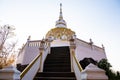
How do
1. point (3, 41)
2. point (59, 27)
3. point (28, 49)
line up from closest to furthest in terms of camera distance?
point (3, 41), point (28, 49), point (59, 27)

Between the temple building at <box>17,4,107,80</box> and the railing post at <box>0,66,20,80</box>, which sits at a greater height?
the temple building at <box>17,4,107,80</box>

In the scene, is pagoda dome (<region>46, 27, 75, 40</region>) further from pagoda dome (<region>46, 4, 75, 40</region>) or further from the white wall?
the white wall

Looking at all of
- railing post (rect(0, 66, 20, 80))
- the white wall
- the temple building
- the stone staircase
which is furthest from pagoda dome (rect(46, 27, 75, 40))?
railing post (rect(0, 66, 20, 80))

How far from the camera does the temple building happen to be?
13.6 ft

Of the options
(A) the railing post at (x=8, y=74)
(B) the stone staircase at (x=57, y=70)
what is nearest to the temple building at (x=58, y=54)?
(B) the stone staircase at (x=57, y=70)

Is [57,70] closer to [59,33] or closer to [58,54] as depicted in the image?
[58,54]

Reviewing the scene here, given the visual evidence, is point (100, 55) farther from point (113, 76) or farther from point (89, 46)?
point (113, 76)

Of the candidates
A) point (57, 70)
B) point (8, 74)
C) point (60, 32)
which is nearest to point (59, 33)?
point (60, 32)

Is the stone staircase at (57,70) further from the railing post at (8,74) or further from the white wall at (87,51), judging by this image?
the white wall at (87,51)

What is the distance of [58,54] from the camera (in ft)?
19.8

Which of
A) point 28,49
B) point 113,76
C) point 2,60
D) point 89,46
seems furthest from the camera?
point 89,46

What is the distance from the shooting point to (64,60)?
17.0ft

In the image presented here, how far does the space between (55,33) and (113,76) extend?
9.22 metres

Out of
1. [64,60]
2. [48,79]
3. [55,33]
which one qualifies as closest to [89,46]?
[55,33]
